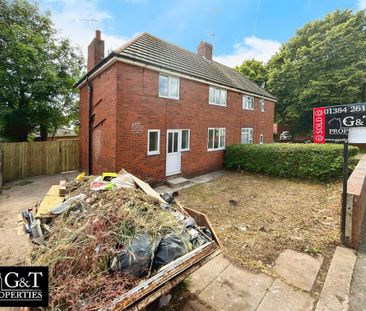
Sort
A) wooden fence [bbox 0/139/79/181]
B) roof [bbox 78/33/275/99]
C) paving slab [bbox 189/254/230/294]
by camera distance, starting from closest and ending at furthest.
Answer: paving slab [bbox 189/254/230/294] → roof [bbox 78/33/275/99] → wooden fence [bbox 0/139/79/181]

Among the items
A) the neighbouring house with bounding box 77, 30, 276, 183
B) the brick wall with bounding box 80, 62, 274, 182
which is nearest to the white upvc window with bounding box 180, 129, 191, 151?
the neighbouring house with bounding box 77, 30, 276, 183

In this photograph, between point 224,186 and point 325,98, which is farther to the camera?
point 325,98

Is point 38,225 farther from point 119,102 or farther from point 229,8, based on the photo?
point 229,8

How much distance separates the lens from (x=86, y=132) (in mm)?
11289

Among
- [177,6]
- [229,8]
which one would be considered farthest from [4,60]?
[229,8]

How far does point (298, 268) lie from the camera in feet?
12.4

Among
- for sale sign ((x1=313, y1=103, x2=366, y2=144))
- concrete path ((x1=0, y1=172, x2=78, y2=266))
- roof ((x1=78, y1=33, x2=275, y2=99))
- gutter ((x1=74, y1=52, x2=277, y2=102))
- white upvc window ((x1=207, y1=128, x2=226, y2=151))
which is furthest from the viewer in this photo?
white upvc window ((x1=207, y1=128, x2=226, y2=151))

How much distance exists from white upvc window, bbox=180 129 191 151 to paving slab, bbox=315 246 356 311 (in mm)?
7719

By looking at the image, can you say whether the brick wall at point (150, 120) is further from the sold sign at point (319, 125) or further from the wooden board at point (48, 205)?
the sold sign at point (319, 125)

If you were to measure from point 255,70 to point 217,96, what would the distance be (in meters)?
20.0

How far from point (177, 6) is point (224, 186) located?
8.08 metres

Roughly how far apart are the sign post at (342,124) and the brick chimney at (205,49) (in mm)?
13224

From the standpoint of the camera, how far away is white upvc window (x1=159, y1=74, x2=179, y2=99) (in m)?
9.50

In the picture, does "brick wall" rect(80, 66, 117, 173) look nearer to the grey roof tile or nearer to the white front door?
the grey roof tile
